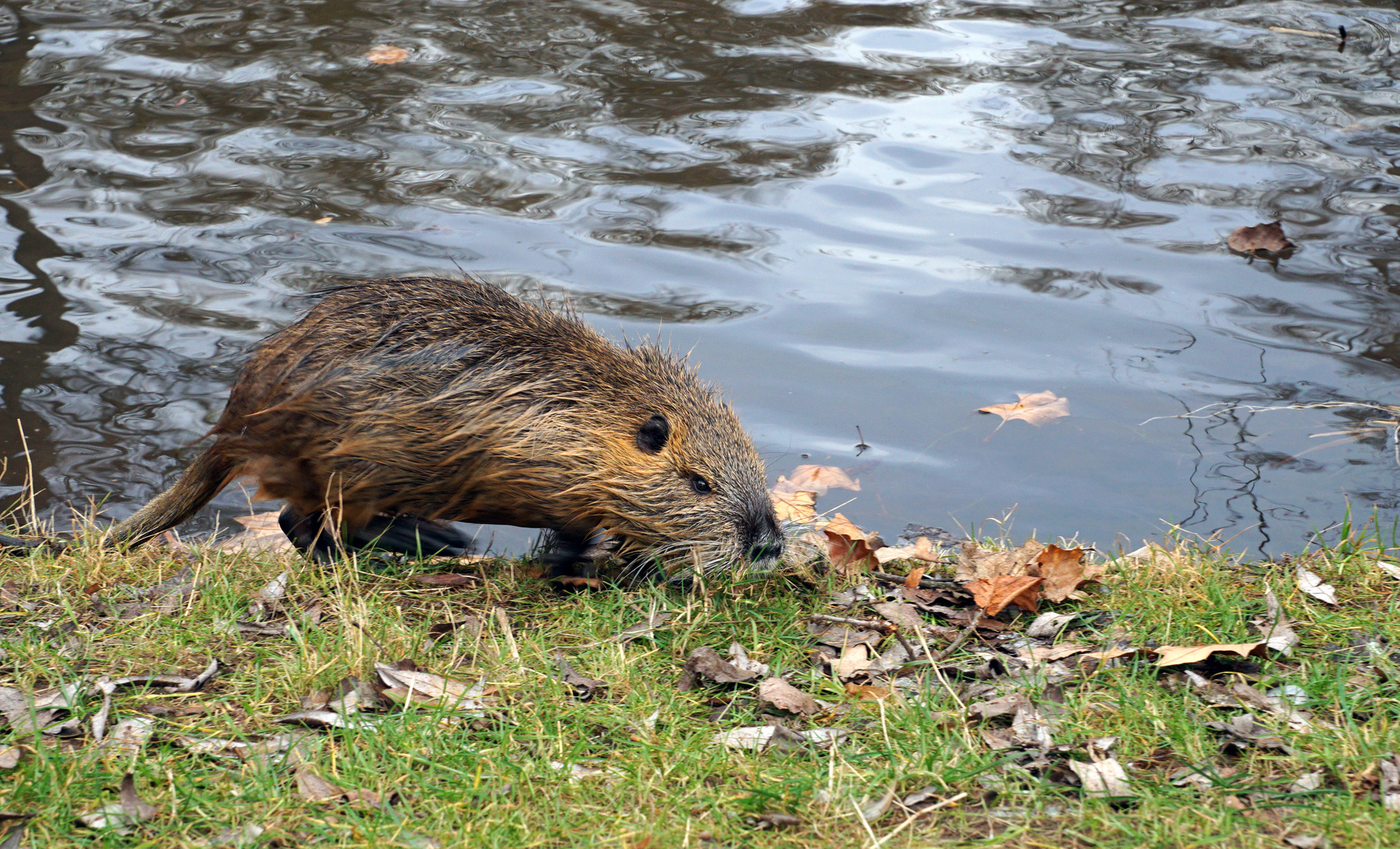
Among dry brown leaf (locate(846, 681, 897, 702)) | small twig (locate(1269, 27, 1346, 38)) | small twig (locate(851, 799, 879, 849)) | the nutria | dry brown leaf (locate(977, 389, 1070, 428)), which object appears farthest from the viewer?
small twig (locate(1269, 27, 1346, 38))

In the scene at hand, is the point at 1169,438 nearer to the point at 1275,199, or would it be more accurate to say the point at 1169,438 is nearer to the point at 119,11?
the point at 1275,199

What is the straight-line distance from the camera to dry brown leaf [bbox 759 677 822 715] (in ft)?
9.43

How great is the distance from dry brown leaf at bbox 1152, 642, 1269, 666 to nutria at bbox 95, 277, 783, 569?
125 cm

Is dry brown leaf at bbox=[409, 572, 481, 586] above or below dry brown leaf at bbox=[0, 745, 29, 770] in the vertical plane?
below

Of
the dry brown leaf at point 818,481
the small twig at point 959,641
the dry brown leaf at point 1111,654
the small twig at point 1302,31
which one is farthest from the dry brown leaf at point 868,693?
the small twig at point 1302,31

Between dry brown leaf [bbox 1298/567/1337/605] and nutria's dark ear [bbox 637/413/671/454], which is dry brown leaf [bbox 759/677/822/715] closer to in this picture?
nutria's dark ear [bbox 637/413/671/454]

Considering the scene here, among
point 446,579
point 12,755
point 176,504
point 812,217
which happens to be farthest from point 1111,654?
point 812,217

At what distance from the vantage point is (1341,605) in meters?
3.29

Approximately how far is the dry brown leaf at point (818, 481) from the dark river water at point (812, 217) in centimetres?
5

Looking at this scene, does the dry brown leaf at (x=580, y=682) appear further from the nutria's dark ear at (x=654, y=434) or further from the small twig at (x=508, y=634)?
the nutria's dark ear at (x=654, y=434)

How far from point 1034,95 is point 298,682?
22.6 ft

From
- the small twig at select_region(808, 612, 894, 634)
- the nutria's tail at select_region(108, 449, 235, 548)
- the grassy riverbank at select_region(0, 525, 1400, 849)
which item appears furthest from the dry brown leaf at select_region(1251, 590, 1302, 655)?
the nutria's tail at select_region(108, 449, 235, 548)

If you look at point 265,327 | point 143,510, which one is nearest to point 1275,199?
point 265,327

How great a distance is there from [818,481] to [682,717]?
233 centimetres
